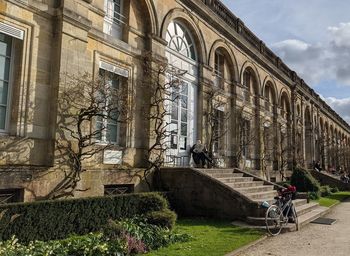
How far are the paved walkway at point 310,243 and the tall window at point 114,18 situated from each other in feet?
30.1

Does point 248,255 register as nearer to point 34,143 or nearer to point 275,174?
point 34,143

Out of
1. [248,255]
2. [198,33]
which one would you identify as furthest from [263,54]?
[248,255]

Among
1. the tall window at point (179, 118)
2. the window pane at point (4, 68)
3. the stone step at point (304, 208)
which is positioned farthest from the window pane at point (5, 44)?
the stone step at point (304, 208)

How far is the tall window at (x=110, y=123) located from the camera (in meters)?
13.3

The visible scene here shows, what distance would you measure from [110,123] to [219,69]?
1124cm

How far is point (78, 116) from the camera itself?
1156cm

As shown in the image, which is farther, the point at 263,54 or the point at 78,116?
the point at 263,54

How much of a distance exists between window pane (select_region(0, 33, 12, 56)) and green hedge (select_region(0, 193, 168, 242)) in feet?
14.2

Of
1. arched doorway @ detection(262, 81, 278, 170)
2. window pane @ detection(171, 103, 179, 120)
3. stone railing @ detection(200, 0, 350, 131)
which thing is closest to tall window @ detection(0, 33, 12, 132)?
window pane @ detection(171, 103, 179, 120)

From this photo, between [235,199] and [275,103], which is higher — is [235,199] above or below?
below

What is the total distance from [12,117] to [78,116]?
1904 mm

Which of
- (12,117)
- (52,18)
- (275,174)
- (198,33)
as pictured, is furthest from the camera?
(275,174)

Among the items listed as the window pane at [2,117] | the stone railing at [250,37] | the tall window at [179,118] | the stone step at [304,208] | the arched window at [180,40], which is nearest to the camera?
the window pane at [2,117]

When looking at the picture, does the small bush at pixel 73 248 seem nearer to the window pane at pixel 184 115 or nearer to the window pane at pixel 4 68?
the window pane at pixel 4 68
